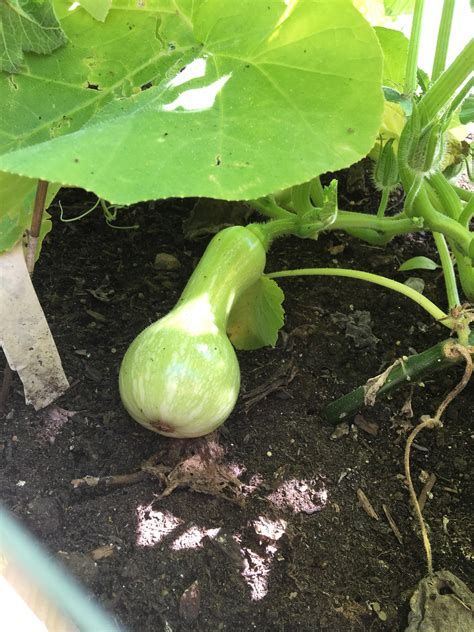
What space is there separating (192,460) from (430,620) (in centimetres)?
48

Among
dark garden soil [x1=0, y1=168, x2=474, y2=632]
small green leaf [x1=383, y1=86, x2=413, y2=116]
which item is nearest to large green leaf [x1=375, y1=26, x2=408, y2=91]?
small green leaf [x1=383, y1=86, x2=413, y2=116]

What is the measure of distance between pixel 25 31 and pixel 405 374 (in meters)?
0.95

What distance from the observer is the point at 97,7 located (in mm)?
1240

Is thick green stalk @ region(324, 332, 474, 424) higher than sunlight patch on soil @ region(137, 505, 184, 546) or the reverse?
higher

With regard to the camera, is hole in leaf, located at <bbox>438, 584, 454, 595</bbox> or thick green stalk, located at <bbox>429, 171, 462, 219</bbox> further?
thick green stalk, located at <bbox>429, 171, 462, 219</bbox>

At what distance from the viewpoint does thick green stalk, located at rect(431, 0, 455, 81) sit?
53.2 inches

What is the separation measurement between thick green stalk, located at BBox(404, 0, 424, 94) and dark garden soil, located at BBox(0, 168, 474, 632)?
0.51 meters

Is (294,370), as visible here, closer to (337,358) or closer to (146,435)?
(337,358)

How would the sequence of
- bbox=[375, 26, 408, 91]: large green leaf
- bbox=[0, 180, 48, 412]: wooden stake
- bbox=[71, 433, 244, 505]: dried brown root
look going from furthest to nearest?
bbox=[375, 26, 408, 91]: large green leaf < bbox=[71, 433, 244, 505]: dried brown root < bbox=[0, 180, 48, 412]: wooden stake

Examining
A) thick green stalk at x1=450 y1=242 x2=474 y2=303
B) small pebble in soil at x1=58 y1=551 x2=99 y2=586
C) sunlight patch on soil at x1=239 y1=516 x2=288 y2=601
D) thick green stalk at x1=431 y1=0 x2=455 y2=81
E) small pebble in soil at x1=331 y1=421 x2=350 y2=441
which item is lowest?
sunlight patch on soil at x1=239 y1=516 x2=288 y2=601

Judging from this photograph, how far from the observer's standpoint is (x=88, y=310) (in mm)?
1499

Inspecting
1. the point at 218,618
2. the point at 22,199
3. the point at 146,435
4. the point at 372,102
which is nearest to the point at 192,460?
the point at 146,435

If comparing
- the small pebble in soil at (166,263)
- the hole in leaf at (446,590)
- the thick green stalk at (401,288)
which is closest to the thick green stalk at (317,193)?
the thick green stalk at (401,288)

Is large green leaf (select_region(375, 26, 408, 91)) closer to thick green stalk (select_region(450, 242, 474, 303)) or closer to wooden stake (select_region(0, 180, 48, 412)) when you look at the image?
thick green stalk (select_region(450, 242, 474, 303))
